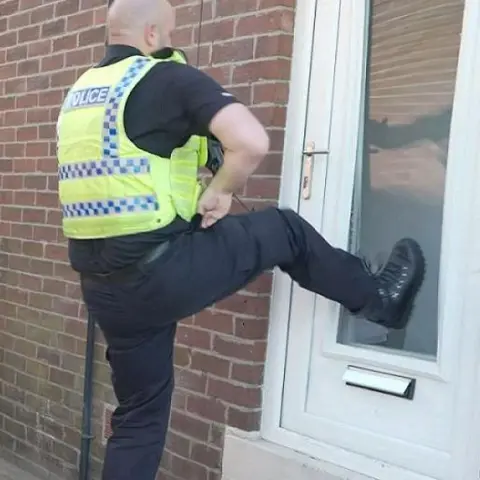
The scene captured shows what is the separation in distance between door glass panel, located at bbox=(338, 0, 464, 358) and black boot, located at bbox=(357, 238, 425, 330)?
31mm

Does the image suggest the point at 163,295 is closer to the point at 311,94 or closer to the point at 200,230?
the point at 200,230

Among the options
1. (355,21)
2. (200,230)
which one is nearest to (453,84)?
(355,21)

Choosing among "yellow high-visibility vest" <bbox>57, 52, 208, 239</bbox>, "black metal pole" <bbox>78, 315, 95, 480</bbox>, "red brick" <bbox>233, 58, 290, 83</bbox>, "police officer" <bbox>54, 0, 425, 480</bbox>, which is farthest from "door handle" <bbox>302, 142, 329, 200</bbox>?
"black metal pole" <bbox>78, 315, 95, 480</bbox>

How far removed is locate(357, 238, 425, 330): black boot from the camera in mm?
3070

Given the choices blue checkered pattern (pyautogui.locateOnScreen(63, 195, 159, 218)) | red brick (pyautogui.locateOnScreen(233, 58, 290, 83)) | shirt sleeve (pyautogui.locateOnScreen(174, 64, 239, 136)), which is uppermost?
red brick (pyautogui.locateOnScreen(233, 58, 290, 83))

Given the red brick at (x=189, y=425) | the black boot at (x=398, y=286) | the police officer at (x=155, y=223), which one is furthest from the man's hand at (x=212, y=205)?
the red brick at (x=189, y=425)

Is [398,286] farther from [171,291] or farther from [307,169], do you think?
[171,291]

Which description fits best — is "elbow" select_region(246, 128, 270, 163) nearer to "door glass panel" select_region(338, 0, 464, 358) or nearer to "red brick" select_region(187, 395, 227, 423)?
"door glass panel" select_region(338, 0, 464, 358)

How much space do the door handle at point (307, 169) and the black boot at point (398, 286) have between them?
17.1 inches

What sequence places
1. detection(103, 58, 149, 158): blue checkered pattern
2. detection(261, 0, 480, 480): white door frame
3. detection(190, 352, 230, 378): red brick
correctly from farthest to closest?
1. detection(190, 352, 230, 378): red brick
2. detection(261, 0, 480, 480): white door frame
3. detection(103, 58, 149, 158): blue checkered pattern

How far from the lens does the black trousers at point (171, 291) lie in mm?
2762

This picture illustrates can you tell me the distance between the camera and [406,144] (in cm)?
323

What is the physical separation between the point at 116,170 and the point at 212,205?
1.03 feet

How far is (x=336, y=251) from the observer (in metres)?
3.03
